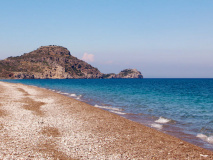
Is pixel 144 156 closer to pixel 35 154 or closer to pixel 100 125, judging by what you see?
pixel 35 154

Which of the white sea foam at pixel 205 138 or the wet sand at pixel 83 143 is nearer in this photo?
the wet sand at pixel 83 143

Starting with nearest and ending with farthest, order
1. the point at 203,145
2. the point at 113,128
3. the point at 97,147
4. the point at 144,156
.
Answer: the point at 144,156 → the point at 97,147 → the point at 203,145 → the point at 113,128

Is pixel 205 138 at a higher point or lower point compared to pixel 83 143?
lower

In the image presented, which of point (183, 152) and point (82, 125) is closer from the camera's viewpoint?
point (183, 152)

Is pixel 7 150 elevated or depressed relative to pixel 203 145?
elevated

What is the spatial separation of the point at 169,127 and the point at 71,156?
1248 cm

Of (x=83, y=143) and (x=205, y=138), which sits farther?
(x=205, y=138)

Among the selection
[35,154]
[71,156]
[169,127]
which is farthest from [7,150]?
[169,127]

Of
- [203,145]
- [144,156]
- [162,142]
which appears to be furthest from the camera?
[203,145]

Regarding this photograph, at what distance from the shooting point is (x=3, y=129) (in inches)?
538

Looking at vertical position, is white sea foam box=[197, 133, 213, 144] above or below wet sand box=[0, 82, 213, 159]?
below

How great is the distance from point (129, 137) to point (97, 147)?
339 cm

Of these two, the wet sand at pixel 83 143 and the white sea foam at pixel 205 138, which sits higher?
the wet sand at pixel 83 143

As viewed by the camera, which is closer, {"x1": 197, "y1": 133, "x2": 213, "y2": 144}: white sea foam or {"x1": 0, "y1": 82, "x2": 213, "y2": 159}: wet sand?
{"x1": 0, "y1": 82, "x2": 213, "y2": 159}: wet sand
